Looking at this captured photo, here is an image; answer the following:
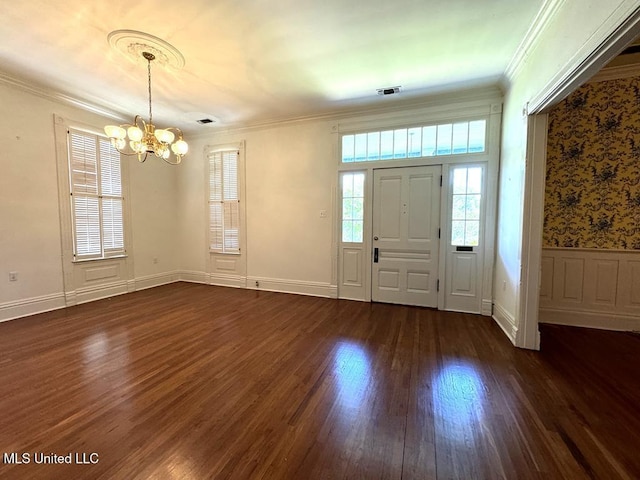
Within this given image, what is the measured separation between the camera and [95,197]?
4.74 metres

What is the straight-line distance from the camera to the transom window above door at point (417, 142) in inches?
160

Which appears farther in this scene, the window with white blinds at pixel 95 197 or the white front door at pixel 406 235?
the window with white blinds at pixel 95 197

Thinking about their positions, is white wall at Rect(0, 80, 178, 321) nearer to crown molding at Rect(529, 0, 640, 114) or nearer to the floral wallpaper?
crown molding at Rect(529, 0, 640, 114)

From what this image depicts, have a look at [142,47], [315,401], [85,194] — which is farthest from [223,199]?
[315,401]

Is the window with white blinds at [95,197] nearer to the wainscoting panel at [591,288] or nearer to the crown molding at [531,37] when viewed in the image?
the crown molding at [531,37]

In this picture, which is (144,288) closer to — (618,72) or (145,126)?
(145,126)

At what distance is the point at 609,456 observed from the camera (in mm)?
1632

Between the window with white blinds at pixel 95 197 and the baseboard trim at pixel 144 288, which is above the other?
the window with white blinds at pixel 95 197

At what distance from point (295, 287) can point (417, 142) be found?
127 inches

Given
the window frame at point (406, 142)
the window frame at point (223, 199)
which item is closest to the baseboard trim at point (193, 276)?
the window frame at point (223, 199)

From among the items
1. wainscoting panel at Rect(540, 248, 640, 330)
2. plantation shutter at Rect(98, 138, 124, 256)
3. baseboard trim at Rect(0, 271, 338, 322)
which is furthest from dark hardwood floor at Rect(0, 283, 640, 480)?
plantation shutter at Rect(98, 138, 124, 256)

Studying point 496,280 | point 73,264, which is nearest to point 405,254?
point 496,280

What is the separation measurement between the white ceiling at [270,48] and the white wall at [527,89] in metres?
0.31

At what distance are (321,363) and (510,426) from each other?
4.91 ft
